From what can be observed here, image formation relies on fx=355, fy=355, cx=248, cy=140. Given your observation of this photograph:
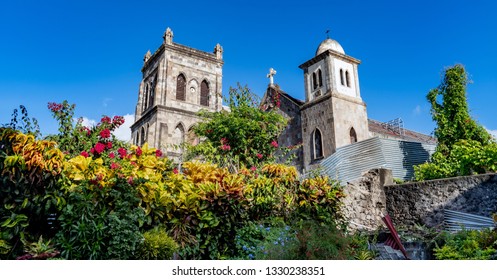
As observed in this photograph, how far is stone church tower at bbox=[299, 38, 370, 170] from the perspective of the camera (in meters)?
19.3

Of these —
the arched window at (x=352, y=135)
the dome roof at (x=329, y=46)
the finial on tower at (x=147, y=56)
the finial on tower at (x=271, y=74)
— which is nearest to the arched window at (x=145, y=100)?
the finial on tower at (x=147, y=56)

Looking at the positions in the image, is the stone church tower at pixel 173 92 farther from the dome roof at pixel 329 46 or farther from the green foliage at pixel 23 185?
the green foliage at pixel 23 185

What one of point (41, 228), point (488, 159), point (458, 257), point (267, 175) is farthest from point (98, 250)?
point (488, 159)

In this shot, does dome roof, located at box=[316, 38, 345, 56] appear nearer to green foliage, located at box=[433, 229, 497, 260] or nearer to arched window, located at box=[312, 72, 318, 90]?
arched window, located at box=[312, 72, 318, 90]

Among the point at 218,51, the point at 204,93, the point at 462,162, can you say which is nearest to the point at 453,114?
the point at 462,162

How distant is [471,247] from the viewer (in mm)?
7055

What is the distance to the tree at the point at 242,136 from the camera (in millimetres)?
14031

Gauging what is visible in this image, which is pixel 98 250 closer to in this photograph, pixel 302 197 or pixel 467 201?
pixel 302 197

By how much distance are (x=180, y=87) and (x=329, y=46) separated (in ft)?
60.0

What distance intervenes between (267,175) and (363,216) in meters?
4.19

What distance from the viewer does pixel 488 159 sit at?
10672mm

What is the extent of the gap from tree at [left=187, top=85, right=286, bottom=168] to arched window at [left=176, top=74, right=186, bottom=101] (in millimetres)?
20362

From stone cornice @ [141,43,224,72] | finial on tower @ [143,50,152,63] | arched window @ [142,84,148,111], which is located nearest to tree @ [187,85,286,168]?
stone cornice @ [141,43,224,72]
